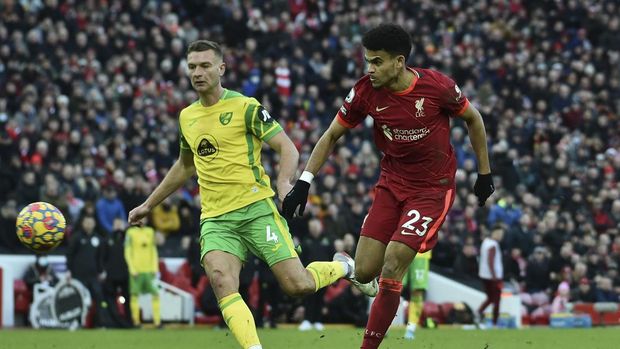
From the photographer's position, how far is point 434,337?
17422 mm

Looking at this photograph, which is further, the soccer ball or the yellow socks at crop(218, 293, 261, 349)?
the soccer ball

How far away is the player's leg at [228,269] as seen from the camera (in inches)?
383

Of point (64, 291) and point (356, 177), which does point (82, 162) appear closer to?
point (64, 291)

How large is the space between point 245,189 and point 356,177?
1476 centimetres

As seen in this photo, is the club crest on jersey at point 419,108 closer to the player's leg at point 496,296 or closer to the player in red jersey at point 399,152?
the player in red jersey at point 399,152

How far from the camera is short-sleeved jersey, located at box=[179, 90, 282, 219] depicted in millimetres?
10523

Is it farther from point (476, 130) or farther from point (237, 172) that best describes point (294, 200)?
point (476, 130)

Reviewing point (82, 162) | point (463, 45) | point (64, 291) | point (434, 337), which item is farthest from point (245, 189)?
point (463, 45)

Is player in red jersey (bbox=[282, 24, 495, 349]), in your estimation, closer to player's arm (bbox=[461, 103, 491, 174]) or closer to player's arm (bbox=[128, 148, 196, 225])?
player's arm (bbox=[461, 103, 491, 174])

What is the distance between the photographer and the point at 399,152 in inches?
409

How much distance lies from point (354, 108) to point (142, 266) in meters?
11.0

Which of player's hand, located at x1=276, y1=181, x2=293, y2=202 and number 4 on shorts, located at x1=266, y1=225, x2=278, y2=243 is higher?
player's hand, located at x1=276, y1=181, x2=293, y2=202

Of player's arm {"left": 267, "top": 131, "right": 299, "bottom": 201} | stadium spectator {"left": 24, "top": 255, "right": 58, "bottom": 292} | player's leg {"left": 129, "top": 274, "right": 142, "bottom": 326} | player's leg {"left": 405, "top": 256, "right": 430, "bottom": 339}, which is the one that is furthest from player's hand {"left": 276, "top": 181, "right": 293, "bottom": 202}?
stadium spectator {"left": 24, "top": 255, "right": 58, "bottom": 292}

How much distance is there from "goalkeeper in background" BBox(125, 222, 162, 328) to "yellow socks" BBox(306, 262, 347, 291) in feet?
31.2
